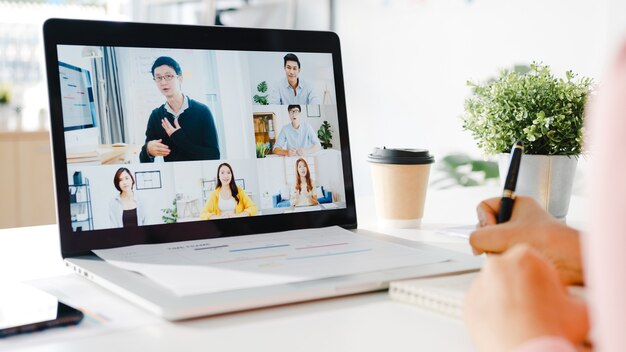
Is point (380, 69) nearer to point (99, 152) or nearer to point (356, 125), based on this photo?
point (356, 125)

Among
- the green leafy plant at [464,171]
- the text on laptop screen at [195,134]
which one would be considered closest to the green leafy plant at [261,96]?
the text on laptop screen at [195,134]

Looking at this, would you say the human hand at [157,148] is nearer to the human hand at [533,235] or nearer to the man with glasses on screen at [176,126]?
the man with glasses on screen at [176,126]

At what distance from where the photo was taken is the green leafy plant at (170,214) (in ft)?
2.88

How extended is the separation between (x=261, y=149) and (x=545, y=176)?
427 millimetres

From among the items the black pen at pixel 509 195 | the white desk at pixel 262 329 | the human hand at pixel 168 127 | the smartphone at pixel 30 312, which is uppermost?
the human hand at pixel 168 127

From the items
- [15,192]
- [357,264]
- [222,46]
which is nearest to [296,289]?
[357,264]

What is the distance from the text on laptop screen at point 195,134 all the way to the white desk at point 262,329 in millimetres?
154

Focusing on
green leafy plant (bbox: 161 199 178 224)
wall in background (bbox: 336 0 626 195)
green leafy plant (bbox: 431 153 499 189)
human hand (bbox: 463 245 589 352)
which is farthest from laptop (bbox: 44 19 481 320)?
green leafy plant (bbox: 431 153 499 189)

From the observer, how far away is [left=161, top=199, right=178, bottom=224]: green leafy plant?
2.88 feet

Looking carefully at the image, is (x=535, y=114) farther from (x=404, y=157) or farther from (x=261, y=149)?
(x=261, y=149)

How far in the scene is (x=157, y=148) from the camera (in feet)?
2.92

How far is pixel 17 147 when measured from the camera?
348 cm

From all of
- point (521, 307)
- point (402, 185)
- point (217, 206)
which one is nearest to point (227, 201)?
point (217, 206)

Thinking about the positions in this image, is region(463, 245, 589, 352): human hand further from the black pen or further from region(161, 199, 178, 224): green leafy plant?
region(161, 199, 178, 224): green leafy plant
